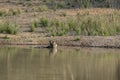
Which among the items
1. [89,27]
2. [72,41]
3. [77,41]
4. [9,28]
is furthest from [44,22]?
[77,41]

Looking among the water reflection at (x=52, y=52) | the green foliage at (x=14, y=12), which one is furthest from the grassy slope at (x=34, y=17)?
the water reflection at (x=52, y=52)

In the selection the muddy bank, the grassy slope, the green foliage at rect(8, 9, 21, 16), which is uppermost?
the green foliage at rect(8, 9, 21, 16)

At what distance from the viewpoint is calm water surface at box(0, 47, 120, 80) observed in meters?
21.1

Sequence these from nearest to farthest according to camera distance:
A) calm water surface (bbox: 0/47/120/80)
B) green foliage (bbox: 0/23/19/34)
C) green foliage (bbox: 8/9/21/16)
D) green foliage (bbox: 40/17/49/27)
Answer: calm water surface (bbox: 0/47/120/80), green foliage (bbox: 0/23/19/34), green foliage (bbox: 40/17/49/27), green foliage (bbox: 8/9/21/16)

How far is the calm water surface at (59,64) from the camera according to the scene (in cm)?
2109

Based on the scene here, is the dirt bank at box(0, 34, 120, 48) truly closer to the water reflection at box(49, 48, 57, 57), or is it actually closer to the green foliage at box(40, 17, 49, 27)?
the water reflection at box(49, 48, 57, 57)

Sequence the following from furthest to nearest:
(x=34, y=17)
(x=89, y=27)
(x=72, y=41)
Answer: (x=34, y=17)
(x=89, y=27)
(x=72, y=41)

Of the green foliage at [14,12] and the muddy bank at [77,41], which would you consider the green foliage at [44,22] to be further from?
the green foliage at [14,12]

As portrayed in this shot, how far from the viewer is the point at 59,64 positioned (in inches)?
933

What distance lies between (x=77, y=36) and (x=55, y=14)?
29.7ft

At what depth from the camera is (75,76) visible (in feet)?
69.2

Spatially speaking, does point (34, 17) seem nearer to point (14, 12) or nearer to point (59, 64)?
point (14, 12)

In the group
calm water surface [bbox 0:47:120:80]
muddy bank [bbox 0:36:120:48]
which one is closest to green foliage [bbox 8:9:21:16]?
muddy bank [bbox 0:36:120:48]

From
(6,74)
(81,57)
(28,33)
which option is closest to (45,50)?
(81,57)
